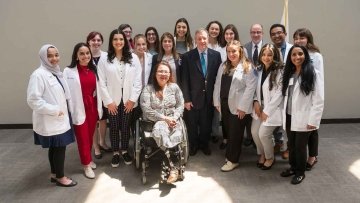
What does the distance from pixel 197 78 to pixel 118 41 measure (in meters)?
0.99

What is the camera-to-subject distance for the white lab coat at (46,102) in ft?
10.6

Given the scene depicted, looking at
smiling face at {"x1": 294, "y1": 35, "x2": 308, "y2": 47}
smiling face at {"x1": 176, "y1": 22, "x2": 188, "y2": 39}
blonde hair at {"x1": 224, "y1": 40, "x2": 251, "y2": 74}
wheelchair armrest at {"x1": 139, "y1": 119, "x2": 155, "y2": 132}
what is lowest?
wheelchair armrest at {"x1": 139, "y1": 119, "x2": 155, "y2": 132}

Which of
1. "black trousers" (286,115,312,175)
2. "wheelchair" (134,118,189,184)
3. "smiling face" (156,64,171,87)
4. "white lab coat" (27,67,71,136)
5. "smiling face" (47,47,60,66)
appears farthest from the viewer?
"smiling face" (156,64,171,87)

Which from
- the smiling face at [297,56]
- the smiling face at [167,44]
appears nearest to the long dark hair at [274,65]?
the smiling face at [297,56]

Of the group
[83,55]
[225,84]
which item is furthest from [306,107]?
[83,55]

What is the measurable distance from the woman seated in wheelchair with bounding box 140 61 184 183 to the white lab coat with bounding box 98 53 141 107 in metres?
0.15

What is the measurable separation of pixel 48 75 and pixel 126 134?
1176mm

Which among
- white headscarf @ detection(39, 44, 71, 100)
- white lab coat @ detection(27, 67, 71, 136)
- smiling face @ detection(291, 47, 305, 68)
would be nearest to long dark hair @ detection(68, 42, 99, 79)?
white headscarf @ detection(39, 44, 71, 100)

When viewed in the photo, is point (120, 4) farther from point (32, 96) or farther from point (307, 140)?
point (307, 140)

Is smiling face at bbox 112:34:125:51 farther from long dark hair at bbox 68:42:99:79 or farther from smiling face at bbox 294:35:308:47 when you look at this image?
smiling face at bbox 294:35:308:47

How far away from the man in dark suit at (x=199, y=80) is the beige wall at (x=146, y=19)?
4.32ft

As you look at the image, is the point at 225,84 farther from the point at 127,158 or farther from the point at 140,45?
the point at 127,158

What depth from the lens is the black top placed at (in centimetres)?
388

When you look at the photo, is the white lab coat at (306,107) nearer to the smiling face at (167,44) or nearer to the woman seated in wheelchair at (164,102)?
the woman seated in wheelchair at (164,102)
